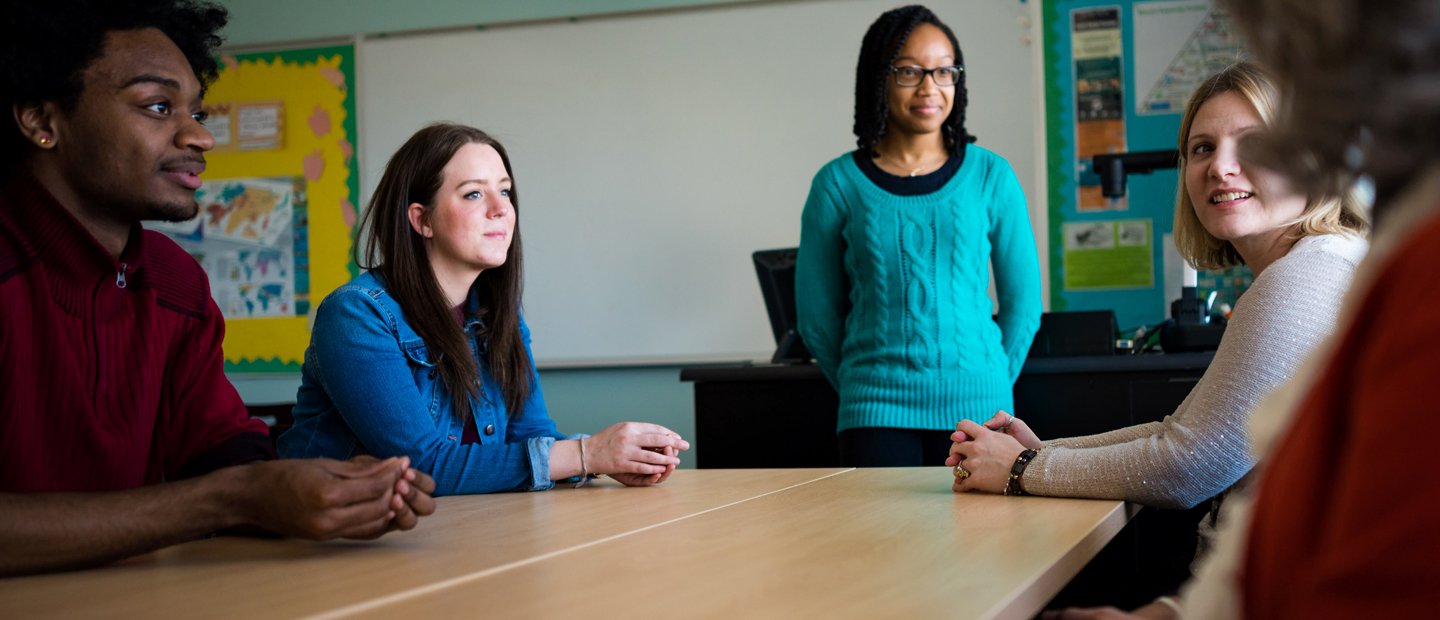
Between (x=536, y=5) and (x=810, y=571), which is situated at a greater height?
(x=536, y=5)

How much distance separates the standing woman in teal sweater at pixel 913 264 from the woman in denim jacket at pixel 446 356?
672 mm

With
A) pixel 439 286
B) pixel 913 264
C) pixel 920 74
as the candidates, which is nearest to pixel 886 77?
pixel 920 74

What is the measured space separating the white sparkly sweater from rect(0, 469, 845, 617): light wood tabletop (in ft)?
1.38

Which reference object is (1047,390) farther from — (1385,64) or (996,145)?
(1385,64)

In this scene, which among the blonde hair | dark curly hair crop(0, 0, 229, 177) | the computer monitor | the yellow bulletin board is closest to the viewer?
dark curly hair crop(0, 0, 229, 177)

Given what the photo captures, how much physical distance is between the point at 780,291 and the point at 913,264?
3.25 feet

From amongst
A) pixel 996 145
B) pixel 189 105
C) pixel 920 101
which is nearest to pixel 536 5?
pixel 996 145

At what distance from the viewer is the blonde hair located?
Result: 4.68 feet

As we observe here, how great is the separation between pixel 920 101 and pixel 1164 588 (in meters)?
1.06

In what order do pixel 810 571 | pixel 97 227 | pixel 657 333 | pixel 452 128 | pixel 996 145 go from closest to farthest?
pixel 810 571
pixel 97 227
pixel 452 128
pixel 996 145
pixel 657 333

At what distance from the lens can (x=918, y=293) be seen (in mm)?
2322

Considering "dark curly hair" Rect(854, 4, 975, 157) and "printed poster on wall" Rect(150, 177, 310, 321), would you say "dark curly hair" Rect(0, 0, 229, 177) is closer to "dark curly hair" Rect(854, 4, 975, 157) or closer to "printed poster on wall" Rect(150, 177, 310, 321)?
"dark curly hair" Rect(854, 4, 975, 157)

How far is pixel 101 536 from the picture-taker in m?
1.00

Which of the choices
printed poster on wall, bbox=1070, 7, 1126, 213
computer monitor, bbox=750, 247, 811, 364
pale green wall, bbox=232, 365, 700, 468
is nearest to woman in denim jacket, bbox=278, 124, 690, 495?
computer monitor, bbox=750, 247, 811, 364
